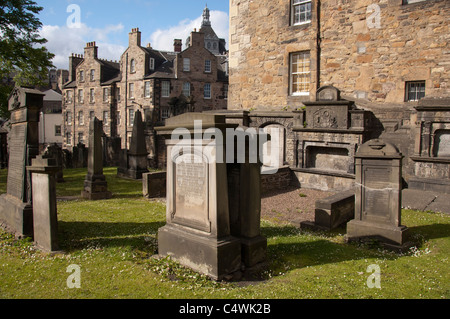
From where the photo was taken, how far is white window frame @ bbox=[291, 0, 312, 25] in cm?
1564

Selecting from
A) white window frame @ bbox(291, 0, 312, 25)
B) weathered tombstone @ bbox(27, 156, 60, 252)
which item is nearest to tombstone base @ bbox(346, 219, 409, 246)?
weathered tombstone @ bbox(27, 156, 60, 252)

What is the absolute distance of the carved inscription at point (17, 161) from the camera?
7.18 meters

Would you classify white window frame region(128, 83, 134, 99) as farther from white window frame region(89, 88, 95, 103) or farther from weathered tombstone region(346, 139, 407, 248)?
weathered tombstone region(346, 139, 407, 248)

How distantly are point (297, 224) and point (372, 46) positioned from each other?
9.16m

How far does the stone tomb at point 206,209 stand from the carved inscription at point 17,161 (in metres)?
3.34

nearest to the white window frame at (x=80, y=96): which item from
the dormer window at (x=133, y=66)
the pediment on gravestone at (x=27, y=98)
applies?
the dormer window at (x=133, y=66)

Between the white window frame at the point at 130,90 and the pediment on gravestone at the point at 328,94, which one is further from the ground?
the white window frame at the point at 130,90

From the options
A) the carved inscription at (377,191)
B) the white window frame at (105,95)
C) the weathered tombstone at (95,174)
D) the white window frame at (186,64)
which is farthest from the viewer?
the white window frame at (105,95)

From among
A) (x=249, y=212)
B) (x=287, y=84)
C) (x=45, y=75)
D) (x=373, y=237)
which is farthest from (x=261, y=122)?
(x=45, y=75)

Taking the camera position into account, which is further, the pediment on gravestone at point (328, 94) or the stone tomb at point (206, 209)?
the pediment on gravestone at point (328, 94)

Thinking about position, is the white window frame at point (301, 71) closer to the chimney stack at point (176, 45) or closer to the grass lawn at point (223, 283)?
the grass lawn at point (223, 283)

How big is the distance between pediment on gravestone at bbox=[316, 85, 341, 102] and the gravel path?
144 inches
